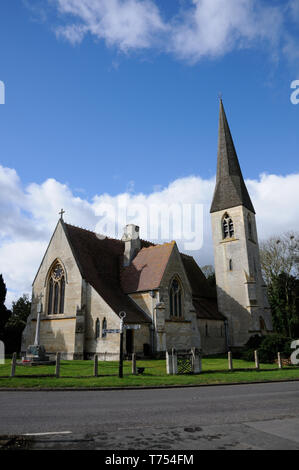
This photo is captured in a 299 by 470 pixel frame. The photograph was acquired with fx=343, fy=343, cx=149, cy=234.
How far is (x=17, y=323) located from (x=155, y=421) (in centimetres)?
3911

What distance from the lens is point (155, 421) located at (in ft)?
23.6

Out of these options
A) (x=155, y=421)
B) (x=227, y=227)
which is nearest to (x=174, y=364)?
(x=155, y=421)

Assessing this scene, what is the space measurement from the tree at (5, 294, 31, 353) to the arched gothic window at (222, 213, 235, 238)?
25.7 metres

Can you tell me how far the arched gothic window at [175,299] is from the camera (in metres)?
31.0

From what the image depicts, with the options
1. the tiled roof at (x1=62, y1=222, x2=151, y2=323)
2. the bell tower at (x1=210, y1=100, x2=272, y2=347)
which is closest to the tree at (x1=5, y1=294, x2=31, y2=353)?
the tiled roof at (x1=62, y1=222, x2=151, y2=323)

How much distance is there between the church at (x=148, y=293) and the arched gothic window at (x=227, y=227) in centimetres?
12

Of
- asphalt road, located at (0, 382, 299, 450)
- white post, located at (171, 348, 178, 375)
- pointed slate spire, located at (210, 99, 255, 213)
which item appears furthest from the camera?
pointed slate spire, located at (210, 99, 255, 213)

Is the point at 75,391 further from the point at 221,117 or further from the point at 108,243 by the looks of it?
the point at 221,117

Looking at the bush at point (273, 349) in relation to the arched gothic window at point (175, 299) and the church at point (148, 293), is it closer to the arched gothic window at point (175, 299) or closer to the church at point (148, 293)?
the church at point (148, 293)

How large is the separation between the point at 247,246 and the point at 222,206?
19.9 ft

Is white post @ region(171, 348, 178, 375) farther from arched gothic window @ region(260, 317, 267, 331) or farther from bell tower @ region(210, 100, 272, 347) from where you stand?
arched gothic window @ region(260, 317, 267, 331)

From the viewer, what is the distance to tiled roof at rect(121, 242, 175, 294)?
30453 mm

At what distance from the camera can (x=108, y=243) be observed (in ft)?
118

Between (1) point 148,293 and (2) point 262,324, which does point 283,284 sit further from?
(1) point 148,293
